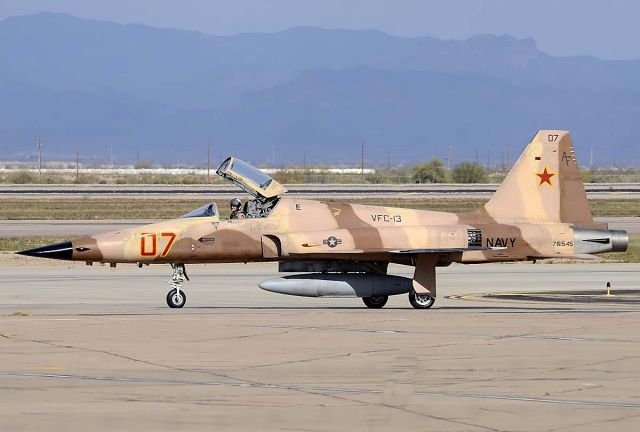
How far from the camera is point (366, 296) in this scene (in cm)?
2422

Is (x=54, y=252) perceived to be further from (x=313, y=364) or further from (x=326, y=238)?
(x=313, y=364)

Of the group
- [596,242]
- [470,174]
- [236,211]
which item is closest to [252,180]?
[236,211]

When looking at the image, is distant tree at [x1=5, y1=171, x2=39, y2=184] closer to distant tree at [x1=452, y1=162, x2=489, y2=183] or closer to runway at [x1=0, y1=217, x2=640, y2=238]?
distant tree at [x1=452, y1=162, x2=489, y2=183]

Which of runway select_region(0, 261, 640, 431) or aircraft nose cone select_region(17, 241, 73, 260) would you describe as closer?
runway select_region(0, 261, 640, 431)

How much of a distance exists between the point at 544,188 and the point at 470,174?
100.0m

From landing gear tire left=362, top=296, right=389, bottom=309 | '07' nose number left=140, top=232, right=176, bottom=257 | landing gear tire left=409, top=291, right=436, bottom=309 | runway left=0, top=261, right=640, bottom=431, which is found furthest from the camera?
landing gear tire left=362, top=296, right=389, bottom=309

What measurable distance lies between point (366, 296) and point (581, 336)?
595 cm

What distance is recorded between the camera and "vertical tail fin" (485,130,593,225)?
25.7 m

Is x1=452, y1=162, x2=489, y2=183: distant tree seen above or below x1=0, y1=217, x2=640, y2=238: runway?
above

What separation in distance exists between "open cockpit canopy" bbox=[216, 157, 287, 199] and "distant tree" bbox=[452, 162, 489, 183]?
3938 inches

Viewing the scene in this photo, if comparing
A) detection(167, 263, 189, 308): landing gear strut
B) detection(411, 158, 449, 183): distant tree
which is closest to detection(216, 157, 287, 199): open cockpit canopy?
detection(167, 263, 189, 308): landing gear strut

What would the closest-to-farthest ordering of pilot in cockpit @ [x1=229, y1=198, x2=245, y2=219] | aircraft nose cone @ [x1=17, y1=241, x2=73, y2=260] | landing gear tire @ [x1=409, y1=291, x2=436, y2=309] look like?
aircraft nose cone @ [x1=17, y1=241, x2=73, y2=260] < landing gear tire @ [x1=409, y1=291, x2=436, y2=309] < pilot in cockpit @ [x1=229, y1=198, x2=245, y2=219]

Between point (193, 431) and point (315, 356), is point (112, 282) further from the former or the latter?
point (193, 431)

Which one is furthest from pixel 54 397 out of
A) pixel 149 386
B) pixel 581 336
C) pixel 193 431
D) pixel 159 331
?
pixel 581 336
